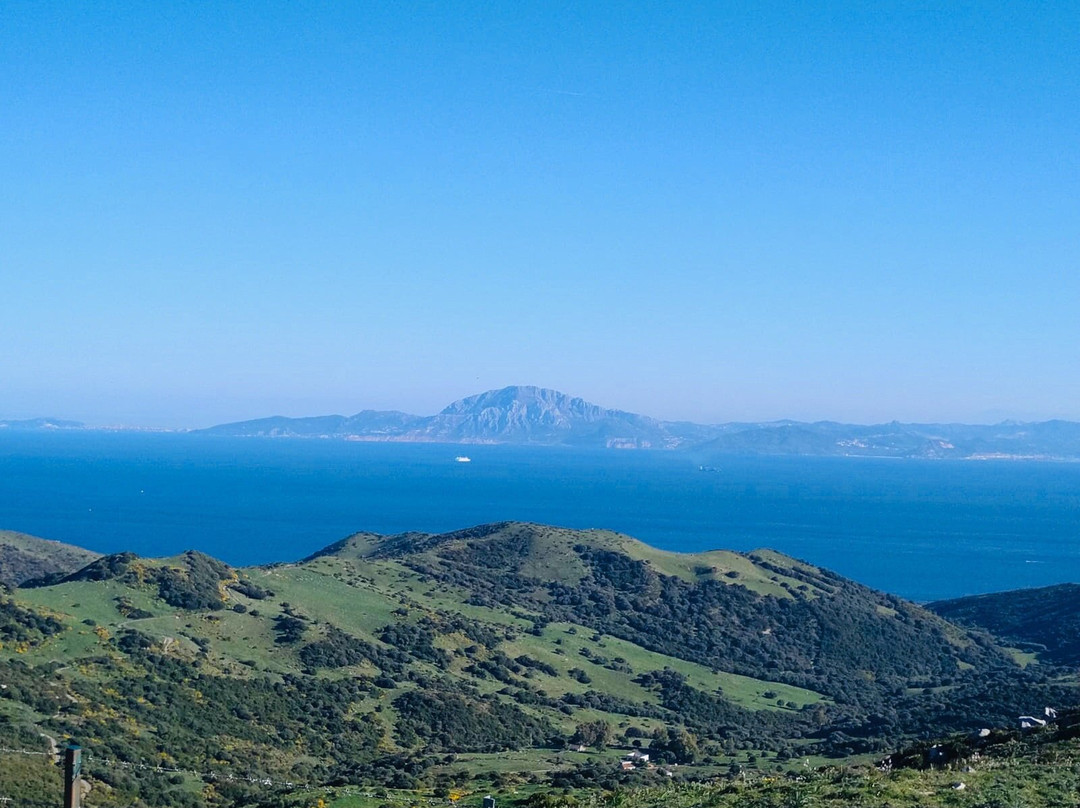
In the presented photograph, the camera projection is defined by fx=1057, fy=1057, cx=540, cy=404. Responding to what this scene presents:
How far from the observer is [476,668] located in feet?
238

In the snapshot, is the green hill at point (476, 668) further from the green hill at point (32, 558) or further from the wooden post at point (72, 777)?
the green hill at point (32, 558)

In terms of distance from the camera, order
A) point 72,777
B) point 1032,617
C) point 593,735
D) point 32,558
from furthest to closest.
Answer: point 32,558 → point 1032,617 → point 593,735 → point 72,777

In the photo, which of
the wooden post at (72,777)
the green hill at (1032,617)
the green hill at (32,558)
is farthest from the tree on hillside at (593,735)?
the green hill at (32,558)

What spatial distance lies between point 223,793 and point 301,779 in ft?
17.2

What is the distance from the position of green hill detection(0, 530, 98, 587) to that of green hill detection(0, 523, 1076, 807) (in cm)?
4050

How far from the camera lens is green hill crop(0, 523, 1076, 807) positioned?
46.8 metres

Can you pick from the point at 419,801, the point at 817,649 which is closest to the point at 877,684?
the point at 817,649

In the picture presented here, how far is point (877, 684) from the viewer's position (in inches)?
3516

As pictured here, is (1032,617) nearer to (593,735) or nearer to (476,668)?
(476,668)

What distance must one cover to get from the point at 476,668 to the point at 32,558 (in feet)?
246

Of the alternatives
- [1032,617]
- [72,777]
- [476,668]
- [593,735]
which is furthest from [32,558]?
[72,777]

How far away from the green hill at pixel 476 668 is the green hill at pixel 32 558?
133 ft

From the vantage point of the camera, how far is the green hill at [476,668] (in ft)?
153

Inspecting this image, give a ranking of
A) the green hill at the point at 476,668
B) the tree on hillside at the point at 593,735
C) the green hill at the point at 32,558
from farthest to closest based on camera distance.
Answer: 1. the green hill at the point at 32,558
2. the tree on hillside at the point at 593,735
3. the green hill at the point at 476,668
